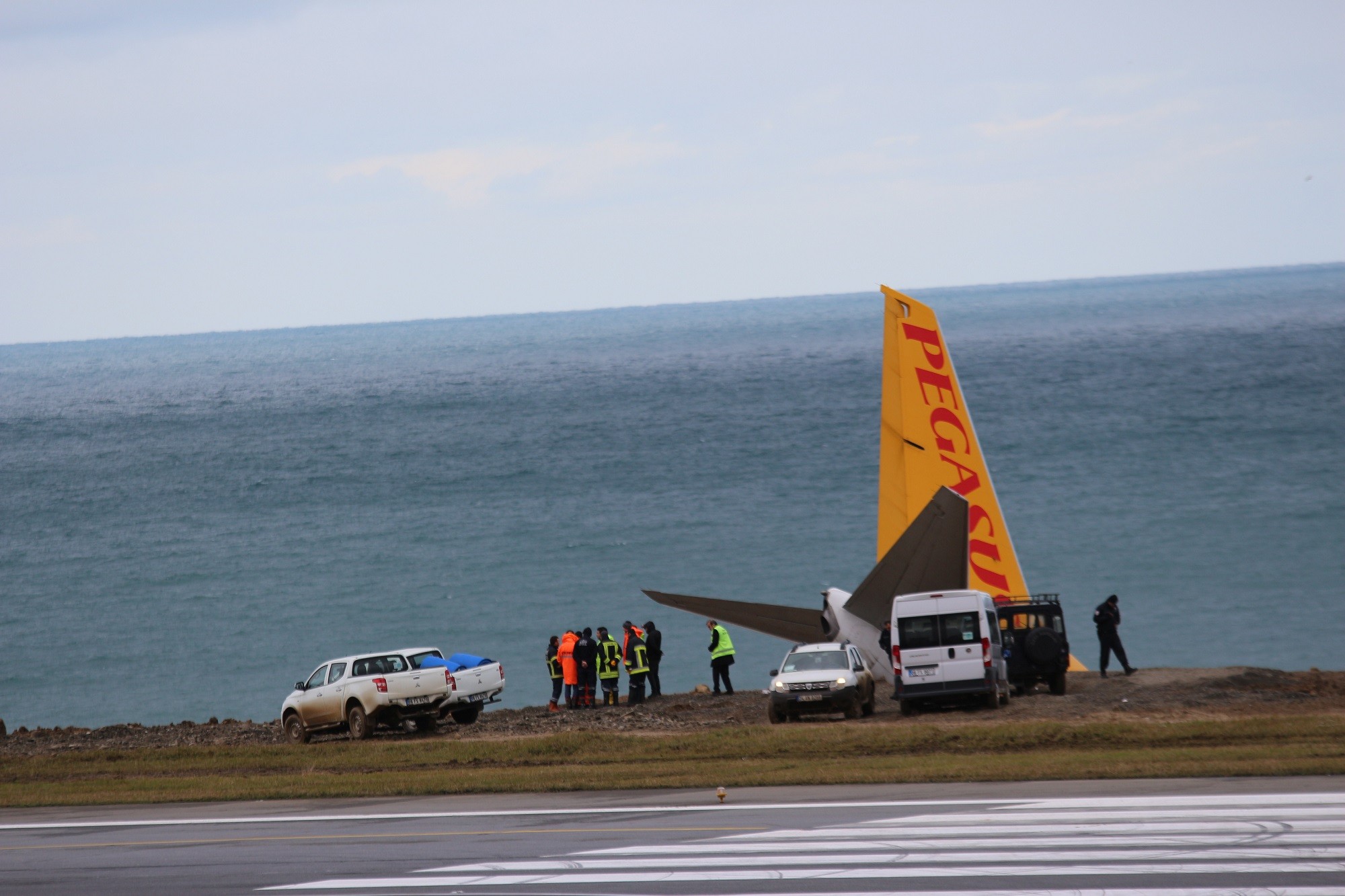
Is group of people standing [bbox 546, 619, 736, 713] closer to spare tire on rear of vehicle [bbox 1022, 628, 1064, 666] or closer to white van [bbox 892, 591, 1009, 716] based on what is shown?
white van [bbox 892, 591, 1009, 716]

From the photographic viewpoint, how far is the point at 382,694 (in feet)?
81.4

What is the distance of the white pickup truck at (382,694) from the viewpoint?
2486 centimetres

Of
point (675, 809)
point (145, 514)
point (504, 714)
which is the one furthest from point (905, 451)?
point (145, 514)

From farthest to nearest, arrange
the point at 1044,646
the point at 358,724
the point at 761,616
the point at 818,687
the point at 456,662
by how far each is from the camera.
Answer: the point at 761,616 → the point at 456,662 → the point at 1044,646 → the point at 358,724 → the point at 818,687

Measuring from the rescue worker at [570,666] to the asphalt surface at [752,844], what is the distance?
423 inches

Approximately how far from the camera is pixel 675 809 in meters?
15.9

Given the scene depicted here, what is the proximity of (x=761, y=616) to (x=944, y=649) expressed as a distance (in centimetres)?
633

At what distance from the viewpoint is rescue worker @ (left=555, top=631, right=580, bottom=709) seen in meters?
28.7

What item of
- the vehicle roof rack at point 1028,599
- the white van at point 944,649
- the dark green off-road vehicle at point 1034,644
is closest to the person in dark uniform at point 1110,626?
the vehicle roof rack at point 1028,599

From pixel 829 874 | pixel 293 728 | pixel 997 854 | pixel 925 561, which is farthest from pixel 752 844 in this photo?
pixel 293 728

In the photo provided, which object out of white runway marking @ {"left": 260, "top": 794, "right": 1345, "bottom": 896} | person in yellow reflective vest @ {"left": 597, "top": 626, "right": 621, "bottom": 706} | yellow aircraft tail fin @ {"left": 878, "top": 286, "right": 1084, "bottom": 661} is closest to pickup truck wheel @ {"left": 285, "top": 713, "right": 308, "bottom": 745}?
person in yellow reflective vest @ {"left": 597, "top": 626, "right": 621, "bottom": 706}

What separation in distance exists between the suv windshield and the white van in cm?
97

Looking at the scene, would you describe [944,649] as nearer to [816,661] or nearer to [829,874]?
[816,661]

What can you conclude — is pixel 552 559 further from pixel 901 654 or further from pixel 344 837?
pixel 344 837
